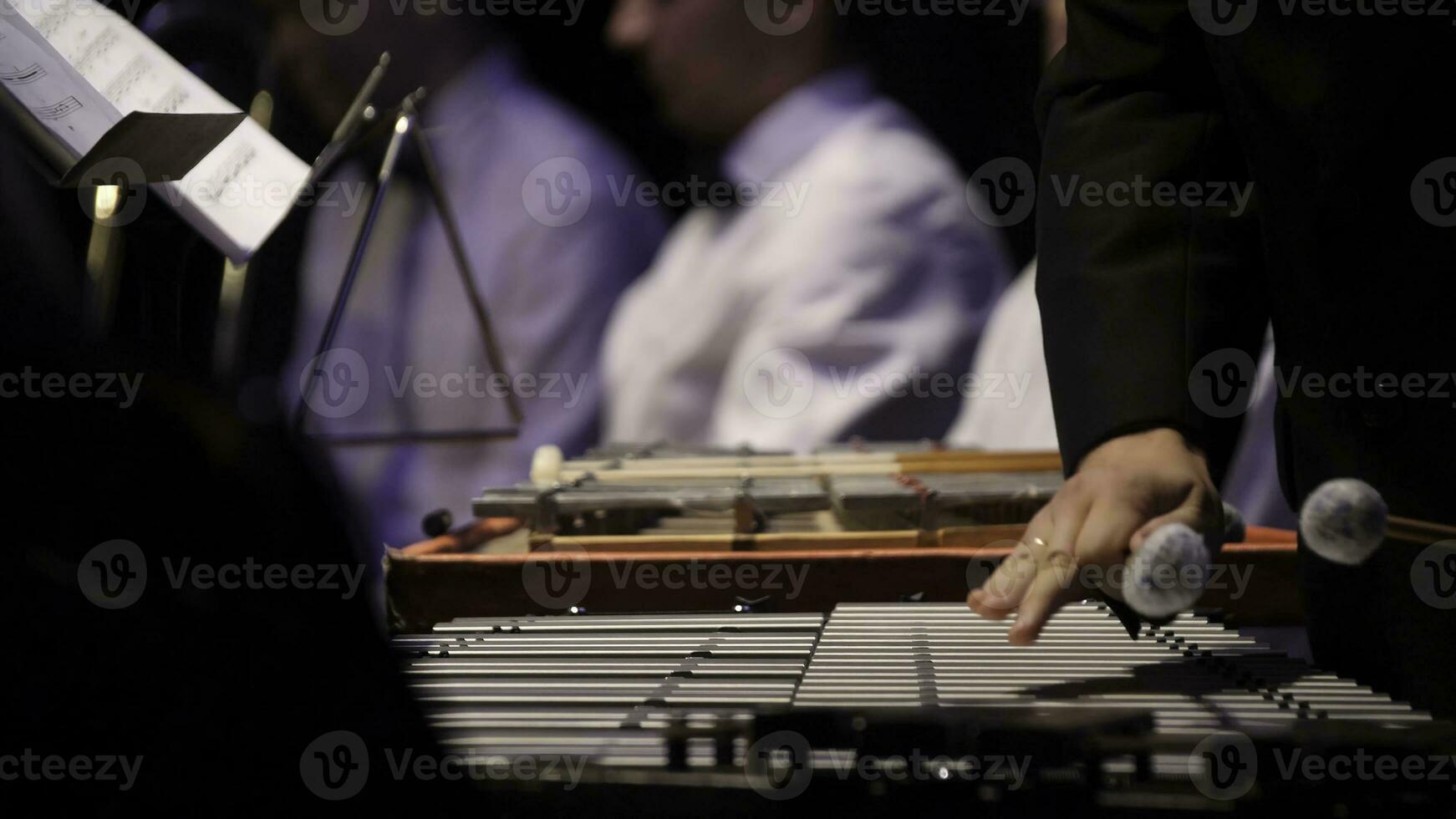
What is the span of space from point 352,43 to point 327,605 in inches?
170

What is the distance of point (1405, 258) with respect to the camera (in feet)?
3.72

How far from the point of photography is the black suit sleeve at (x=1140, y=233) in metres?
1.12

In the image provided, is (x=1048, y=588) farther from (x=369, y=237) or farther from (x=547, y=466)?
(x=369, y=237)

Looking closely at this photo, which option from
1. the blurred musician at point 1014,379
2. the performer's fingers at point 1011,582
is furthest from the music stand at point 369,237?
the blurred musician at point 1014,379

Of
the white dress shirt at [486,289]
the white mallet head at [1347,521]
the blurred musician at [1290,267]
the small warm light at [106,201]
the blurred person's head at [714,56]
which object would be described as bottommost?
the white dress shirt at [486,289]

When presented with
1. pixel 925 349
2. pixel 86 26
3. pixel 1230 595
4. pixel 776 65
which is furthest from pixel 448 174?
pixel 1230 595

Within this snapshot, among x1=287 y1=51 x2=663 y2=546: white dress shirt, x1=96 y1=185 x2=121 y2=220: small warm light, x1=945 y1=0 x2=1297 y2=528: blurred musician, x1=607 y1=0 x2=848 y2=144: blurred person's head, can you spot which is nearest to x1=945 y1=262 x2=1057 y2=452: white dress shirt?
x1=945 y1=0 x2=1297 y2=528: blurred musician

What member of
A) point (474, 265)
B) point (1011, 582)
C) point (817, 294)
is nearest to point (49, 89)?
point (1011, 582)

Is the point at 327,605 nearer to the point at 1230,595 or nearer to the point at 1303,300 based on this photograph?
the point at 1303,300

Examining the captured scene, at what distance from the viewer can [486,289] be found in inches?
184

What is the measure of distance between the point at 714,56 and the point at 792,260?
88cm

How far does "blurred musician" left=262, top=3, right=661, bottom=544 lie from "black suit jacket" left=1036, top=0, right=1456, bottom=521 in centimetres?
345

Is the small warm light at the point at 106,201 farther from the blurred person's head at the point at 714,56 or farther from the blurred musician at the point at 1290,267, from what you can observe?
the blurred person's head at the point at 714,56

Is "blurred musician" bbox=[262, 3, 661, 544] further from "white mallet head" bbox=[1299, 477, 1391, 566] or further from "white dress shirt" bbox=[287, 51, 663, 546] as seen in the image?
"white mallet head" bbox=[1299, 477, 1391, 566]
